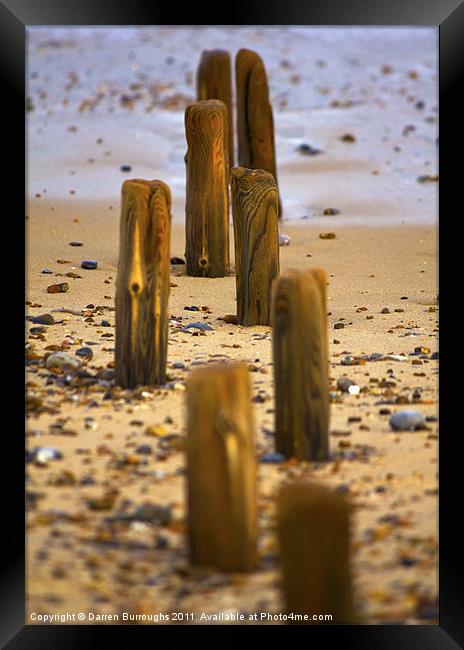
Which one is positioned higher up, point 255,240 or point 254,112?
point 254,112

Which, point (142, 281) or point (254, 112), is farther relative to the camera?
point (254, 112)

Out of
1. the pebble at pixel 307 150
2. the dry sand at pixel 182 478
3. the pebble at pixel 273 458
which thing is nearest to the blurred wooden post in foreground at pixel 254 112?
the dry sand at pixel 182 478

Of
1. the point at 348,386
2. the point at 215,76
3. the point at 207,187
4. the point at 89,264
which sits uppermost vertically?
the point at 215,76

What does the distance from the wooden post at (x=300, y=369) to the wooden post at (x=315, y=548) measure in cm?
129

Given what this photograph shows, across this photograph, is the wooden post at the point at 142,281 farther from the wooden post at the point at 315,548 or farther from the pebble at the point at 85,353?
the wooden post at the point at 315,548

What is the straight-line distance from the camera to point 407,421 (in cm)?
476

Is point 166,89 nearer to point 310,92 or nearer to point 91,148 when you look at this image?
point 310,92

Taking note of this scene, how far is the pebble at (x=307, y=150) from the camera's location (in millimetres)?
14672

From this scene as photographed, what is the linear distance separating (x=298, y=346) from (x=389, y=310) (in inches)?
147

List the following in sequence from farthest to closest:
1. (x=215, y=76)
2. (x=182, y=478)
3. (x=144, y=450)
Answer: (x=215, y=76)
(x=144, y=450)
(x=182, y=478)

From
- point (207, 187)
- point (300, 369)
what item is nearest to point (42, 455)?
point (300, 369)

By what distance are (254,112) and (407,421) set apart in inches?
242

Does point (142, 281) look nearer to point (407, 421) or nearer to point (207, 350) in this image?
point (207, 350)
